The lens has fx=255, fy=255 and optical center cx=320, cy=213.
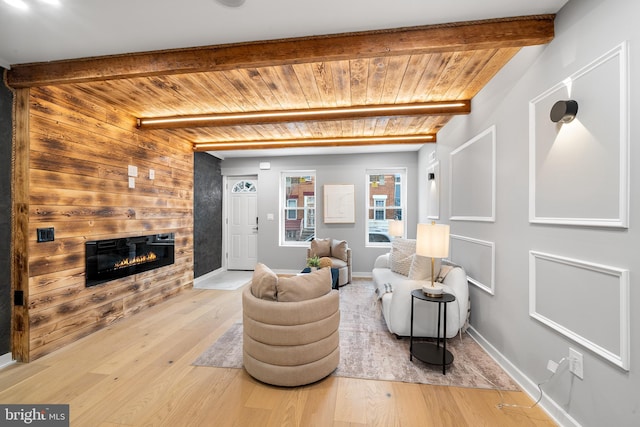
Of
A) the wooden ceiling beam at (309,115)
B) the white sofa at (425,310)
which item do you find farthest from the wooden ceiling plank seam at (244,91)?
the white sofa at (425,310)

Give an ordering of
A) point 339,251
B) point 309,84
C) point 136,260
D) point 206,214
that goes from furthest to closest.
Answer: point 206,214 < point 339,251 < point 136,260 < point 309,84

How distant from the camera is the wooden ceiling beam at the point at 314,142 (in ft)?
13.8

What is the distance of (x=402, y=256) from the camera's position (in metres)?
3.66

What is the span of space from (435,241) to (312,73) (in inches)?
73.3

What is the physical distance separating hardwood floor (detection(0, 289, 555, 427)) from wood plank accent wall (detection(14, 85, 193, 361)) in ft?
1.30

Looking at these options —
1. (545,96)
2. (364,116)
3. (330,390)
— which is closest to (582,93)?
(545,96)

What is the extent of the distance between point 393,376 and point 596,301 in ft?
4.63

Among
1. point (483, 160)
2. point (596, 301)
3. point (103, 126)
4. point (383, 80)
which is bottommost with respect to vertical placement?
point (596, 301)

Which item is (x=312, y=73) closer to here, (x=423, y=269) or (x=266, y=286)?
(x=266, y=286)

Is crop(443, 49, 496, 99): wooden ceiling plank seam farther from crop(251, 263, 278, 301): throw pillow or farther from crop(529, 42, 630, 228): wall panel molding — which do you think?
crop(251, 263, 278, 301): throw pillow

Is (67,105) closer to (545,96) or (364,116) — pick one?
(364,116)

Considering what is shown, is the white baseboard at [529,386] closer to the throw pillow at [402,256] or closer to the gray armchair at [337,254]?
the throw pillow at [402,256]

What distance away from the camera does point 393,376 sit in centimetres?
207

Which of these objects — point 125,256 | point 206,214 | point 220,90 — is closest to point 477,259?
point 220,90
